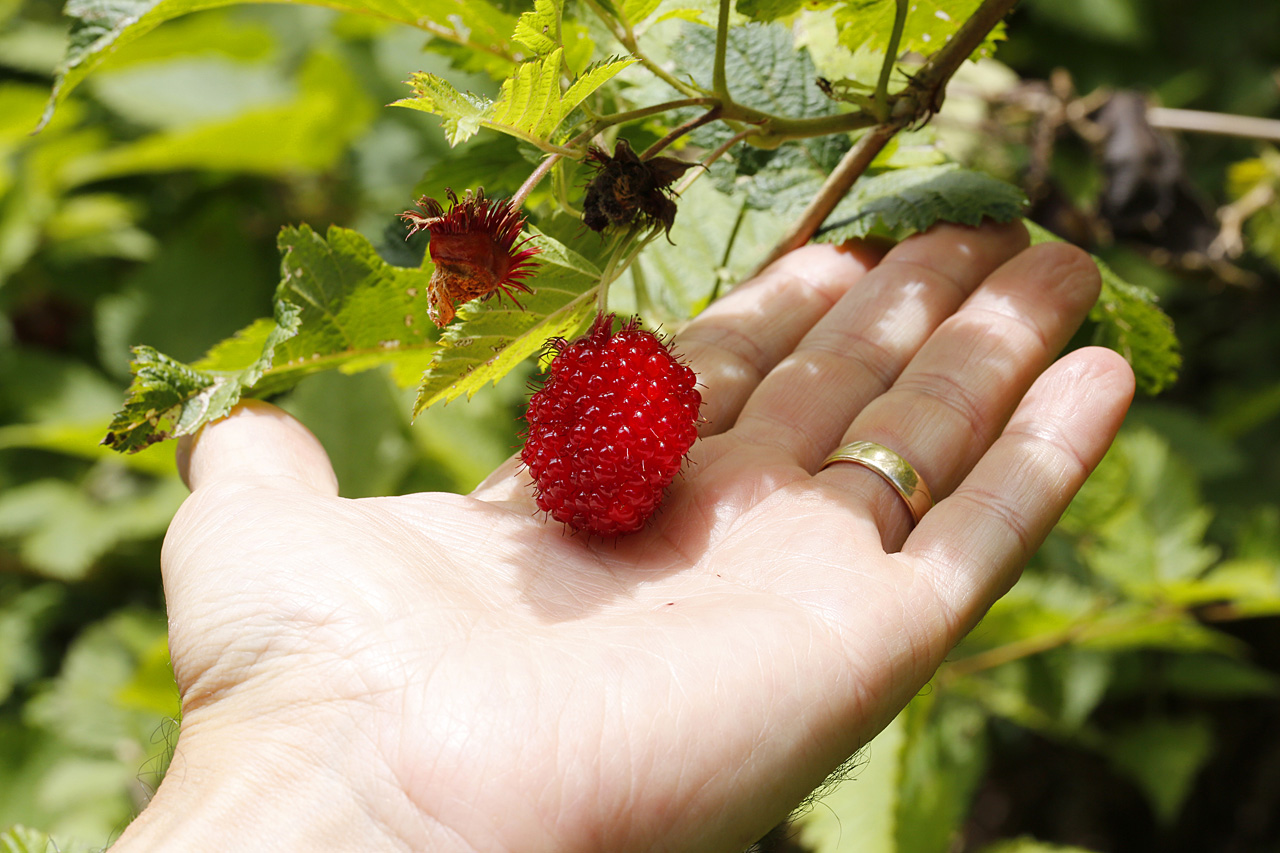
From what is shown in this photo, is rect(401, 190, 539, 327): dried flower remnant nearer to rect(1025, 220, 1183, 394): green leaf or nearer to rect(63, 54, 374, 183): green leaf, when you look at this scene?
rect(1025, 220, 1183, 394): green leaf

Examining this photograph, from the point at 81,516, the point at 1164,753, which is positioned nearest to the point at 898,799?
the point at 1164,753

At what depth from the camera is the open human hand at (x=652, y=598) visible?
1042mm

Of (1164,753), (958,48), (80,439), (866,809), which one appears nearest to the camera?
(958,48)

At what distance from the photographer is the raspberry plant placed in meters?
1.12

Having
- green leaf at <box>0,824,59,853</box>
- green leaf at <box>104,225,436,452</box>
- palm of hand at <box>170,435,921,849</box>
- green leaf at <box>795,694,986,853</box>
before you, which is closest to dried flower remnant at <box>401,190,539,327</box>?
green leaf at <box>104,225,436,452</box>

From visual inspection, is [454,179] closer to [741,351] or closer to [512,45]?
[512,45]

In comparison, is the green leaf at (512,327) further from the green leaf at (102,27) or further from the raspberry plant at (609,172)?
the green leaf at (102,27)

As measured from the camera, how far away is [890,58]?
1.23m

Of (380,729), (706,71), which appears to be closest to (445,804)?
(380,729)

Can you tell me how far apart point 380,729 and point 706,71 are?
1.17 metres

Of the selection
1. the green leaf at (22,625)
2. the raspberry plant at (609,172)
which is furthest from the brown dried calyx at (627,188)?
the green leaf at (22,625)

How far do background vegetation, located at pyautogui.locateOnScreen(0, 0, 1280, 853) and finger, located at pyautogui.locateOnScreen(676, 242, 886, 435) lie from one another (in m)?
0.14

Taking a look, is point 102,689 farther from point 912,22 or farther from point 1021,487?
point 912,22

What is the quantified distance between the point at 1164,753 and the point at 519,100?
276cm
